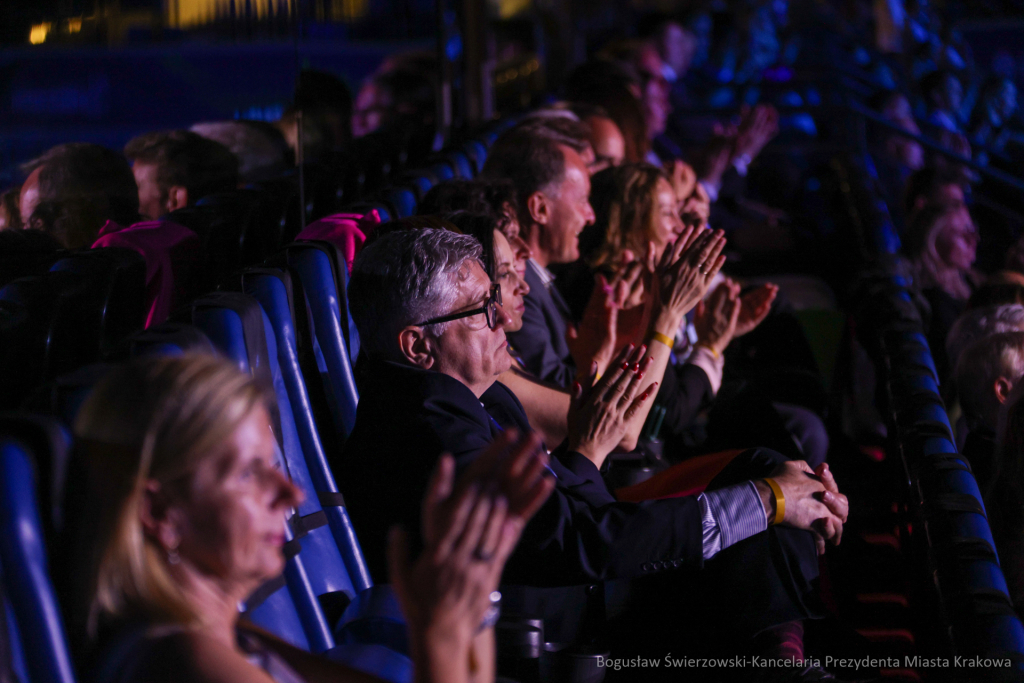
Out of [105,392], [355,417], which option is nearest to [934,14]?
[355,417]

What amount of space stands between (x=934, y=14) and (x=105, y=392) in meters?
8.94

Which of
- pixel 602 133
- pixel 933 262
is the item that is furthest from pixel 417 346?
pixel 933 262

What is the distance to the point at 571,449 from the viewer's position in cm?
169

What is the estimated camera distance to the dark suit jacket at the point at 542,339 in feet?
7.09

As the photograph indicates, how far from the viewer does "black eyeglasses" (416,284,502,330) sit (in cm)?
147

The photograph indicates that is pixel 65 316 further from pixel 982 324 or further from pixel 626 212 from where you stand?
pixel 982 324

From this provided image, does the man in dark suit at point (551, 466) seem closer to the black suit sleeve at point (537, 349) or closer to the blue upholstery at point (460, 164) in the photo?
the black suit sleeve at point (537, 349)

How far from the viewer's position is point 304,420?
141cm

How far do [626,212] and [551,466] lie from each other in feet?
4.03

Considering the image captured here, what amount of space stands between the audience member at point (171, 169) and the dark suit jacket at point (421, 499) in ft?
3.60

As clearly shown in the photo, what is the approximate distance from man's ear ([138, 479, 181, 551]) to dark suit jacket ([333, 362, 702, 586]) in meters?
0.52

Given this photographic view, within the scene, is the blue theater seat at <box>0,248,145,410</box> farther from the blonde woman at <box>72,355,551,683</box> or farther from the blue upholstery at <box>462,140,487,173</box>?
the blue upholstery at <box>462,140,487,173</box>

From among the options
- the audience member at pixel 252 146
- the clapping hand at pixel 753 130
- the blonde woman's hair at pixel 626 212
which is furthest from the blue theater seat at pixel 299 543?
the clapping hand at pixel 753 130

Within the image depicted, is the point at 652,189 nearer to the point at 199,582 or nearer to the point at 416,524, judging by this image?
the point at 416,524
